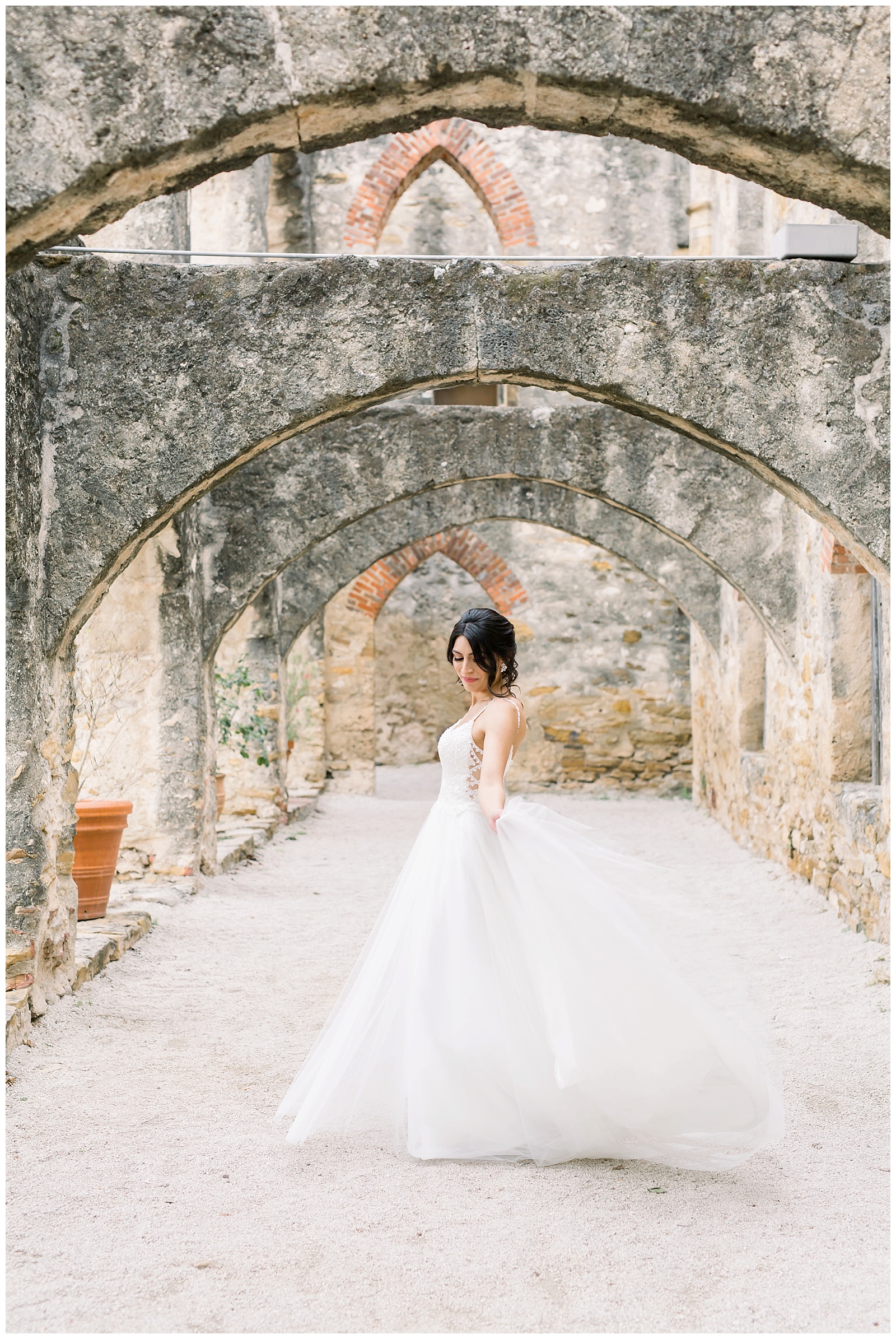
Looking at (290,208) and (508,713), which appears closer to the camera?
(508,713)

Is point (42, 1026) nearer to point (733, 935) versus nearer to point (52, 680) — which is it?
point (52, 680)

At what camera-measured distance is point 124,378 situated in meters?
4.17

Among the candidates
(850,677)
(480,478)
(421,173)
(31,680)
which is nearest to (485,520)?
(480,478)

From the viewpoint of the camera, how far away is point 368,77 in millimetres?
2559

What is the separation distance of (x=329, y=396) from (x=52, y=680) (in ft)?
4.50

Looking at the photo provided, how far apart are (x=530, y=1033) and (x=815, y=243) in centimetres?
296

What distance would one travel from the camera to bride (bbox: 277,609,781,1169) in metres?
2.85

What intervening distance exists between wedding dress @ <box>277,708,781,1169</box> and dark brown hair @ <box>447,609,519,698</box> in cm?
41

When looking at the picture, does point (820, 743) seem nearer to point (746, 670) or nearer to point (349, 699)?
point (746, 670)

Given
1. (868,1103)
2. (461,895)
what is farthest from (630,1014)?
(868,1103)

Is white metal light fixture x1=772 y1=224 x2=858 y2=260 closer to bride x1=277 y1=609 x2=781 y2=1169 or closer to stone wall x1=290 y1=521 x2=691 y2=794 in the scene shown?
bride x1=277 y1=609 x2=781 y2=1169

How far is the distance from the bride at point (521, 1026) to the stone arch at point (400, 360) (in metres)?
1.45

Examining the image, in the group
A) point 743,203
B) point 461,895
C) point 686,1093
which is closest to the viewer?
point 686,1093

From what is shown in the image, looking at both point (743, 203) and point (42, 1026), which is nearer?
point (42, 1026)
